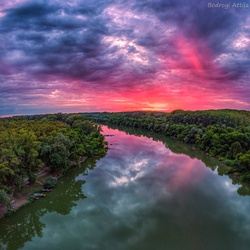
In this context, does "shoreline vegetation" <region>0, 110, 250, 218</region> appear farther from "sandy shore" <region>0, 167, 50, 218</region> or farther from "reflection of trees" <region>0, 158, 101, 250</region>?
"reflection of trees" <region>0, 158, 101, 250</region>

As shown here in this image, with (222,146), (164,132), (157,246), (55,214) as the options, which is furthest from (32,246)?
(164,132)

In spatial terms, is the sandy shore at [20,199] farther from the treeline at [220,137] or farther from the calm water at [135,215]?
the treeline at [220,137]

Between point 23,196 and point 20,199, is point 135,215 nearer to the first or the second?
point 20,199

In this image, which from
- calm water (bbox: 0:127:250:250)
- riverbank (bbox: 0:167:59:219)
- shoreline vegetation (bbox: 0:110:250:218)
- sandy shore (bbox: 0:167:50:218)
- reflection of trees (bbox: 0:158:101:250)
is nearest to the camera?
calm water (bbox: 0:127:250:250)

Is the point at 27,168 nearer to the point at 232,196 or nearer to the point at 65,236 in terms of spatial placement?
the point at 65,236

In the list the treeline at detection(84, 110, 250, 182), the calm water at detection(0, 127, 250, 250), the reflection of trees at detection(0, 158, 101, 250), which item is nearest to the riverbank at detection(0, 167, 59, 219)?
the reflection of trees at detection(0, 158, 101, 250)

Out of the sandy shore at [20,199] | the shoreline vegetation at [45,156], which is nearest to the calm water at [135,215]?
the sandy shore at [20,199]

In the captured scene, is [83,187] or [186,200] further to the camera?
[83,187]
